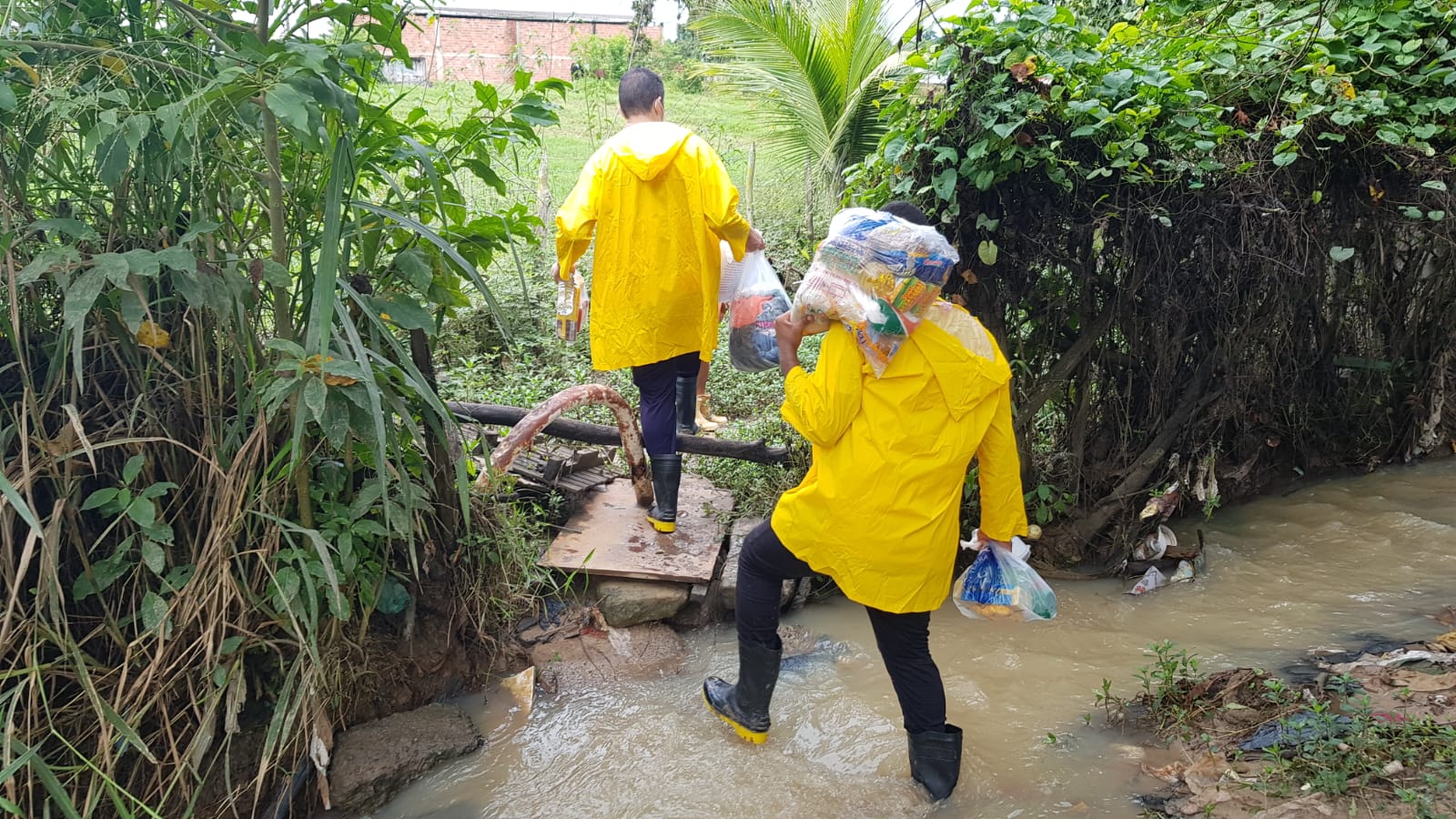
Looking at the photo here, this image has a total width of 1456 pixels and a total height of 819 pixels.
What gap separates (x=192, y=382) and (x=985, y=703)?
2.67 meters

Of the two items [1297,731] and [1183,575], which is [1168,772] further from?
[1183,575]

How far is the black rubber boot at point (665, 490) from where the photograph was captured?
4.09 metres

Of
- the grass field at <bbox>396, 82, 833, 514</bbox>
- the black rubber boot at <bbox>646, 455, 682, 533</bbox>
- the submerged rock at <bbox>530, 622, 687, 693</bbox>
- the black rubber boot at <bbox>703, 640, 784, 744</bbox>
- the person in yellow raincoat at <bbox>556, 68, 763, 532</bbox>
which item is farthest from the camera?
the grass field at <bbox>396, 82, 833, 514</bbox>

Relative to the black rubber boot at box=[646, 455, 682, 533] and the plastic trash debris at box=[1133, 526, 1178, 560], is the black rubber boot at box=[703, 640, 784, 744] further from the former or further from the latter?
the plastic trash debris at box=[1133, 526, 1178, 560]

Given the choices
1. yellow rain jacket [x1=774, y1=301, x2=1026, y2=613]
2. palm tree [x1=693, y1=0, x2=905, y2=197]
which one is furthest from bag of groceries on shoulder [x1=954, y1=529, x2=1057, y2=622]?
palm tree [x1=693, y1=0, x2=905, y2=197]

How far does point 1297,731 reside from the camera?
9.13 feet

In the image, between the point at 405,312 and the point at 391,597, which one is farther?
the point at 391,597

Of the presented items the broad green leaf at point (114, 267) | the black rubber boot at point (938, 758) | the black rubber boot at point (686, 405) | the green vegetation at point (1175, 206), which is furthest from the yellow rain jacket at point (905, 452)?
the black rubber boot at point (686, 405)

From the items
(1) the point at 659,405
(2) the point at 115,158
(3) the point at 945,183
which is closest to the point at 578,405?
(1) the point at 659,405

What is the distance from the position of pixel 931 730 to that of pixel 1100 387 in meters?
1.95

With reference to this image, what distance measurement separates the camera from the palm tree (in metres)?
6.88

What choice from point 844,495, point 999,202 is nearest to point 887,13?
point 999,202

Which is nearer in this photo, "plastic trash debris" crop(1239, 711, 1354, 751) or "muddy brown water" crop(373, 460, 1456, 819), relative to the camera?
"plastic trash debris" crop(1239, 711, 1354, 751)

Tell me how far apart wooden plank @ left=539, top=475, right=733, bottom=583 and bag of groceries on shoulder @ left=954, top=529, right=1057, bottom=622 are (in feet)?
4.35
